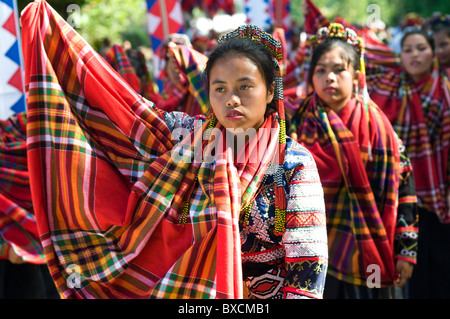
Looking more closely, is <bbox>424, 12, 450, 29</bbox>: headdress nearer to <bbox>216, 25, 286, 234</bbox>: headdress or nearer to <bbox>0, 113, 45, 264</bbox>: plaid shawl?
<bbox>216, 25, 286, 234</bbox>: headdress

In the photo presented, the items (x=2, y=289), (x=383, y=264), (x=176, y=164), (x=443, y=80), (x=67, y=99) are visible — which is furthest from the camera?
(x=443, y=80)

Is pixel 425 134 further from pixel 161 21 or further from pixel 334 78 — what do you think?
pixel 161 21

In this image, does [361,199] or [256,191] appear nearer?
[256,191]

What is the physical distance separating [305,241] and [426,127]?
2396mm

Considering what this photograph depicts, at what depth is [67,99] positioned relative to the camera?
232cm

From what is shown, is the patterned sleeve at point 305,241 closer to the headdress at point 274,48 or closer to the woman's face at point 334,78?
the headdress at point 274,48

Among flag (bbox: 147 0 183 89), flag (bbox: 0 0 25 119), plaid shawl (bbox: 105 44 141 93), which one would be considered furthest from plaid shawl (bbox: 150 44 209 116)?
flag (bbox: 147 0 183 89)

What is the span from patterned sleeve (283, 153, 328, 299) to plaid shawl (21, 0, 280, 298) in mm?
185

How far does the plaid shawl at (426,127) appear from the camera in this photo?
386 centimetres

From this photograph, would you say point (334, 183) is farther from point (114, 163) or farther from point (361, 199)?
point (114, 163)

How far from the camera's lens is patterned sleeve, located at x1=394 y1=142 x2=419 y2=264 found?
3047mm

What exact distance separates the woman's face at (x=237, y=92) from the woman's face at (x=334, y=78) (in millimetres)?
1153
